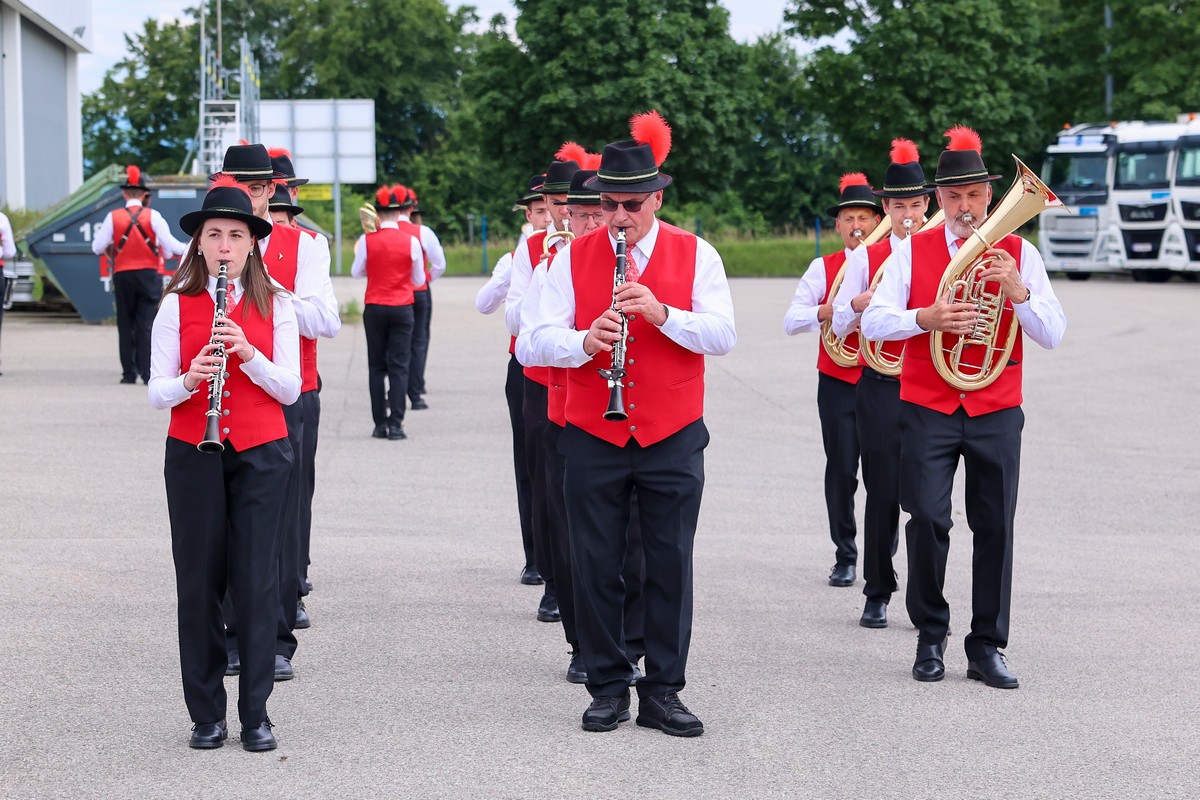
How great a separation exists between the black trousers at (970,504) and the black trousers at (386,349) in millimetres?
7787

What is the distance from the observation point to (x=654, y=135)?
20.3 ft

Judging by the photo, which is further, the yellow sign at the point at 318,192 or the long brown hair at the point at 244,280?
the yellow sign at the point at 318,192

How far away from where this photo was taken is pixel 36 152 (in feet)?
137

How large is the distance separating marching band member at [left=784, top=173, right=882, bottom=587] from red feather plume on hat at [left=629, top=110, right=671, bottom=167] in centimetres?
247

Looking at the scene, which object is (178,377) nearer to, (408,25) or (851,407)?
(851,407)

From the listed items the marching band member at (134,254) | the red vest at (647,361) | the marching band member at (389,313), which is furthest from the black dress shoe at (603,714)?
the marching band member at (134,254)

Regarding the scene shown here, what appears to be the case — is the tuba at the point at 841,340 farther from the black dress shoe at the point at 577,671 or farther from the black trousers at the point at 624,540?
the black trousers at the point at 624,540

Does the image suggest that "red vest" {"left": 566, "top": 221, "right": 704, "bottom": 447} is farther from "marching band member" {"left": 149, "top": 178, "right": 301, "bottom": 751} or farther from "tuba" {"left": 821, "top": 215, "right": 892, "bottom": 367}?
"tuba" {"left": 821, "top": 215, "right": 892, "bottom": 367}

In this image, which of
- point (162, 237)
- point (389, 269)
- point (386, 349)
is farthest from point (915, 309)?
point (162, 237)

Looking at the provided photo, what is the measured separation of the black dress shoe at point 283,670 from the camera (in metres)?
6.72

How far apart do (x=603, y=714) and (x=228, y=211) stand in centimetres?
225

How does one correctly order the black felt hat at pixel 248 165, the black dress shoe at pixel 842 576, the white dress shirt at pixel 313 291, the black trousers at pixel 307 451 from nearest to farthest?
the white dress shirt at pixel 313 291 < the black felt hat at pixel 248 165 < the black trousers at pixel 307 451 < the black dress shoe at pixel 842 576

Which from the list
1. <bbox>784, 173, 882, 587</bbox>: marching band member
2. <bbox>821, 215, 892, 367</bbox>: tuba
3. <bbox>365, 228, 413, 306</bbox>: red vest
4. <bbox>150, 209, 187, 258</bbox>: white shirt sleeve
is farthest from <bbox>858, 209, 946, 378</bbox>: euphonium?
<bbox>150, 209, 187, 258</bbox>: white shirt sleeve

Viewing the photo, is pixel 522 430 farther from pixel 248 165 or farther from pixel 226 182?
pixel 226 182
